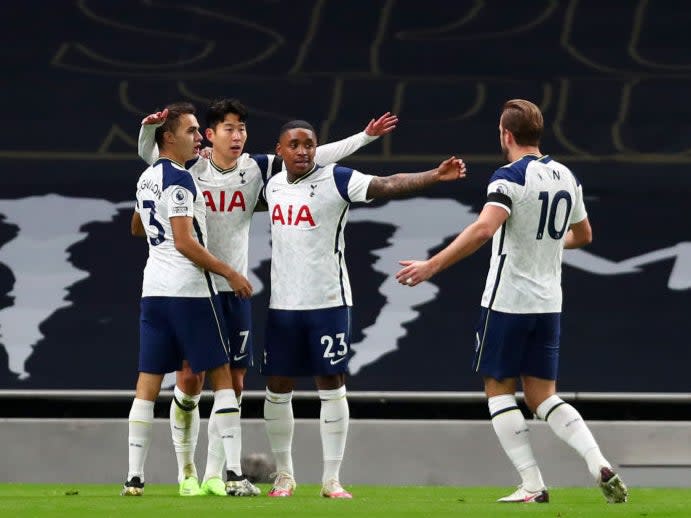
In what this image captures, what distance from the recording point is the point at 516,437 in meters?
6.56

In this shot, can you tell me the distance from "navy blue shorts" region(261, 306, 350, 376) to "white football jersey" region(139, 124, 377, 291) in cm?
38

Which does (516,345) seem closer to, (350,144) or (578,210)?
(578,210)

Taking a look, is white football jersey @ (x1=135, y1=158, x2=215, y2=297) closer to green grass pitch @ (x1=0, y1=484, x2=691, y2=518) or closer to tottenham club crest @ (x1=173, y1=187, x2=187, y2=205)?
tottenham club crest @ (x1=173, y1=187, x2=187, y2=205)

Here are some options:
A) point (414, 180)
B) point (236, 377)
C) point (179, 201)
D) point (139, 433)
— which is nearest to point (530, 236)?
point (414, 180)

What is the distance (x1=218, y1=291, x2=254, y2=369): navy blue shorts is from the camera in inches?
294

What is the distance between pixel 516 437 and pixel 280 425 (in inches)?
53.5

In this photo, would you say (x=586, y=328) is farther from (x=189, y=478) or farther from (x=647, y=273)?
(x=189, y=478)

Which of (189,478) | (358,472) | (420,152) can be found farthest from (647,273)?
(189,478)

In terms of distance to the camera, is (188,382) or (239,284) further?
(188,382)

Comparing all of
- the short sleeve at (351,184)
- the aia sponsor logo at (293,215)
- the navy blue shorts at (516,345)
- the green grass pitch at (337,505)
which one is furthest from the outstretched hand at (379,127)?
the green grass pitch at (337,505)

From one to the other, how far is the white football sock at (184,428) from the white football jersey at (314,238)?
0.76 meters

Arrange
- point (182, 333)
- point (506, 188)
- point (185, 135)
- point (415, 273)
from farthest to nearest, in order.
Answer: point (185, 135), point (182, 333), point (506, 188), point (415, 273)

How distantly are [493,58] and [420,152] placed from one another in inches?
47.1

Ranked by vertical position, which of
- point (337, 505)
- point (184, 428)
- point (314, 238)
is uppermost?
point (314, 238)
